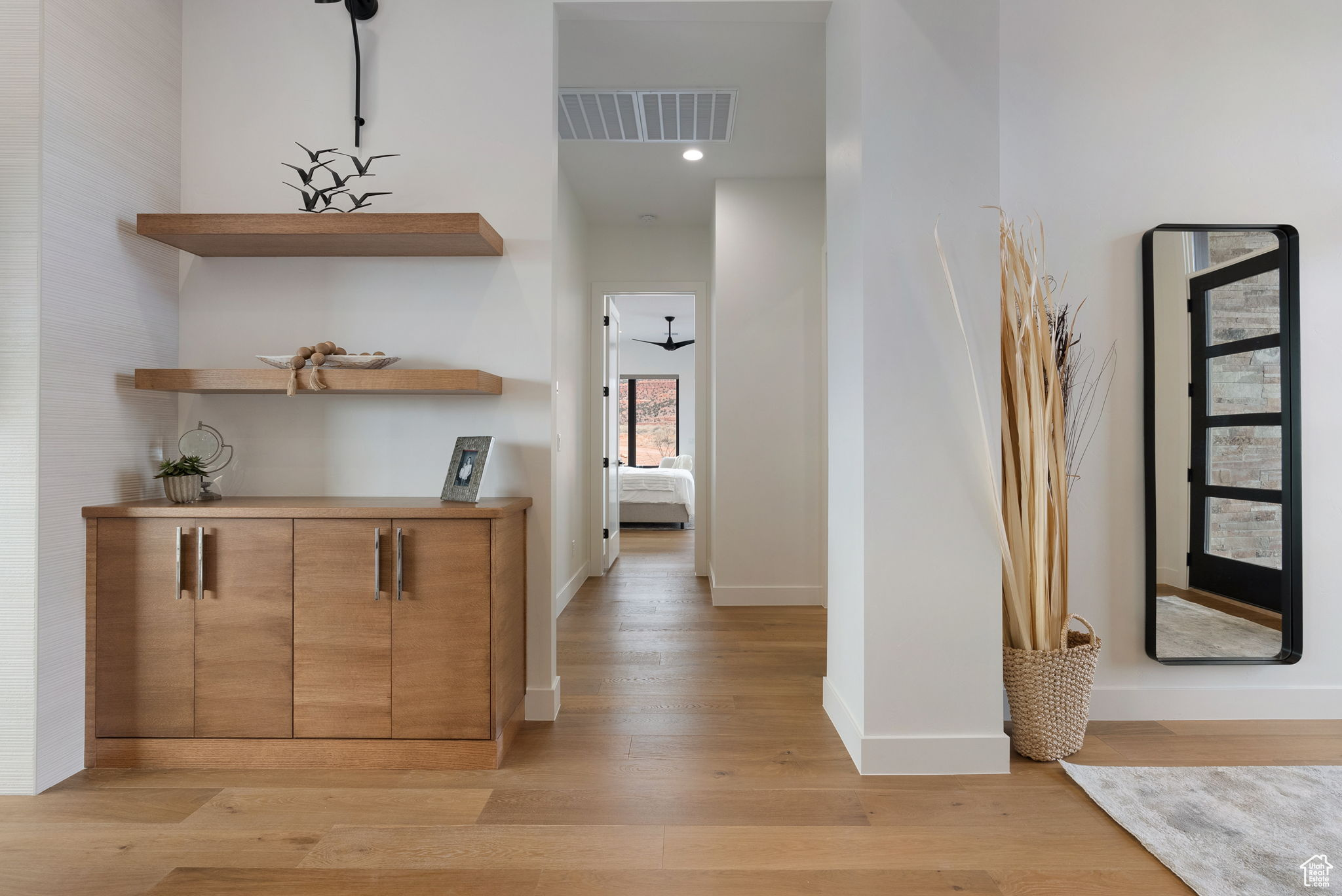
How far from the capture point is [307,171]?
2.50 metres

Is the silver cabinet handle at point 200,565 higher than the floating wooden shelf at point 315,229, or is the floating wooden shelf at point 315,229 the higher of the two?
the floating wooden shelf at point 315,229

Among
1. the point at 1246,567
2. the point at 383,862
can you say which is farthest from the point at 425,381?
the point at 1246,567

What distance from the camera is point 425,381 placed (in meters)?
2.22

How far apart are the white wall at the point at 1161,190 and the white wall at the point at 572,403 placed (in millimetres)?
2342

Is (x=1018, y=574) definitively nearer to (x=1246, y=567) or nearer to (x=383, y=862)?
(x=1246, y=567)

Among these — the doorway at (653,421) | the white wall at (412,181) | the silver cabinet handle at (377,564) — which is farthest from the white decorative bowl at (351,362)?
the doorway at (653,421)

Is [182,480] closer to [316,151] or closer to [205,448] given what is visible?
[205,448]

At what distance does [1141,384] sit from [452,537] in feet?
8.00

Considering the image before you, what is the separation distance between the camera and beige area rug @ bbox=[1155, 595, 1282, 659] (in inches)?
98.3

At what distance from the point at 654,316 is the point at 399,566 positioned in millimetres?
7781

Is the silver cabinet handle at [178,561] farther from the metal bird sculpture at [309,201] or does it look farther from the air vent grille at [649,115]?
the air vent grille at [649,115]

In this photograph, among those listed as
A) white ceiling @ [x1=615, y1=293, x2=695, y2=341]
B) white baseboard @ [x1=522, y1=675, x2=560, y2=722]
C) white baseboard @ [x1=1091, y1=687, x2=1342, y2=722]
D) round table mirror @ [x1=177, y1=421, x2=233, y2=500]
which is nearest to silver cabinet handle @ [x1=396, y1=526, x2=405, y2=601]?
white baseboard @ [x1=522, y1=675, x2=560, y2=722]

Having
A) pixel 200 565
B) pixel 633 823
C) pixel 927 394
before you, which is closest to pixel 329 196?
pixel 200 565

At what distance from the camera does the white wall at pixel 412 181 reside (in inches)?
99.0
